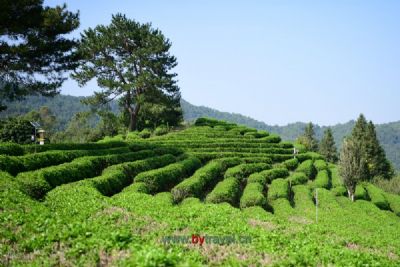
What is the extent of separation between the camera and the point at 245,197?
1161 inches

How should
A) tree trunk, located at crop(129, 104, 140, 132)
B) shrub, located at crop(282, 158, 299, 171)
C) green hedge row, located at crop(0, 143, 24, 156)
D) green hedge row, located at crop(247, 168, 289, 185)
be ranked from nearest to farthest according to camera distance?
green hedge row, located at crop(0, 143, 24, 156)
green hedge row, located at crop(247, 168, 289, 185)
shrub, located at crop(282, 158, 299, 171)
tree trunk, located at crop(129, 104, 140, 132)

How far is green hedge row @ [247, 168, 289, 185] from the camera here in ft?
117

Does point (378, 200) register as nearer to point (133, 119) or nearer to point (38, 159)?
point (38, 159)

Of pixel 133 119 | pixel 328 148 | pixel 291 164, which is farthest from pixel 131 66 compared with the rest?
pixel 328 148

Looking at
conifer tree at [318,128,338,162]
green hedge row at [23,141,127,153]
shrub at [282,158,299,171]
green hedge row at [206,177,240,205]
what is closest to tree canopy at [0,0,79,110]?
green hedge row at [23,141,127,153]

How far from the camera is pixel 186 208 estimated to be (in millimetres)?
18016

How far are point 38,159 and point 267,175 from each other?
22.0 meters

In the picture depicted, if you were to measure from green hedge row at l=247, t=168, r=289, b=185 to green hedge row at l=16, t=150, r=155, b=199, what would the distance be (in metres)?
9.98

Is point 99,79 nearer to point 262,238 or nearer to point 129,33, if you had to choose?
point 129,33

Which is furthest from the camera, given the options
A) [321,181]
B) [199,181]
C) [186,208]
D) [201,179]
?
[321,181]

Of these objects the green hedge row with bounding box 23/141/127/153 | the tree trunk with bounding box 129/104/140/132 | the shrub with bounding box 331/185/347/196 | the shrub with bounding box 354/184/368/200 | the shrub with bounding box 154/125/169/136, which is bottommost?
the shrub with bounding box 354/184/368/200

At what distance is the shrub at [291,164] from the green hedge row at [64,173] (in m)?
18.5

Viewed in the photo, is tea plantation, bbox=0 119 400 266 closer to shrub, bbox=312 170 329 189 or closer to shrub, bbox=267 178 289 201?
shrub, bbox=267 178 289 201

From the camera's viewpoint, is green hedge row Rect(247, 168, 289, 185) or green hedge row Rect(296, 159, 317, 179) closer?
green hedge row Rect(247, 168, 289, 185)
